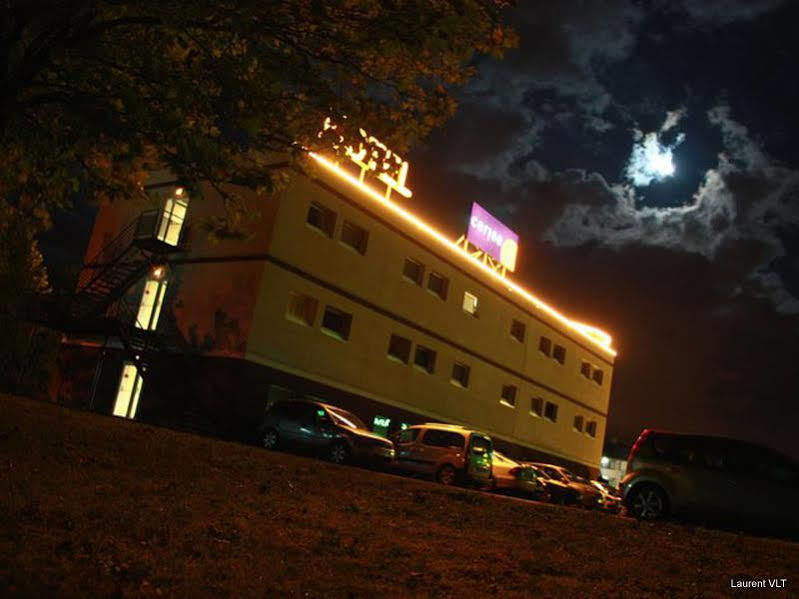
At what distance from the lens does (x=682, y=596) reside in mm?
6820

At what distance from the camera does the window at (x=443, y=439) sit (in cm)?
2039

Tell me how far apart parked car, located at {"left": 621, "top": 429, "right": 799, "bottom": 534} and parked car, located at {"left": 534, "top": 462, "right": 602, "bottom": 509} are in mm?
10982

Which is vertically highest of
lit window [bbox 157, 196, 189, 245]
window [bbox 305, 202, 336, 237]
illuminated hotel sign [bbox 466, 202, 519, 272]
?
illuminated hotel sign [bbox 466, 202, 519, 272]

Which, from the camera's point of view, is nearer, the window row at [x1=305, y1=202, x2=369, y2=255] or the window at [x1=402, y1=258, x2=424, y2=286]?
the window row at [x1=305, y1=202, x2=369, y2=255]

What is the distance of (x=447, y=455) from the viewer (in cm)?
2019

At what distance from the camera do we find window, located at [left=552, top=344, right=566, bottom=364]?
41984mm

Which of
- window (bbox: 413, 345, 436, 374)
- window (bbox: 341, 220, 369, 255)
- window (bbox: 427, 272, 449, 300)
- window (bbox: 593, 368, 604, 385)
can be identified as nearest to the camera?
window (bbox: 341, 220, 369, 255)

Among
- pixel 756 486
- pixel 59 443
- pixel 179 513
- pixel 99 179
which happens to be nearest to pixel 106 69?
pixel 99 179

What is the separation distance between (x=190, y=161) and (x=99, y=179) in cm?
261

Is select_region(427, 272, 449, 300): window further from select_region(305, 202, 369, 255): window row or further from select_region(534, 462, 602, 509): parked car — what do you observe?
select_region(534, 462, 602, 509): parked car

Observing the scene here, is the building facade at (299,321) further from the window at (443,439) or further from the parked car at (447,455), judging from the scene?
the window at (443,439)

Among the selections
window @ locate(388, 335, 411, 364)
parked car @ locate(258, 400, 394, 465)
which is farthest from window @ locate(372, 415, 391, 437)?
parked car @ locate(258, 400, 394, 465)

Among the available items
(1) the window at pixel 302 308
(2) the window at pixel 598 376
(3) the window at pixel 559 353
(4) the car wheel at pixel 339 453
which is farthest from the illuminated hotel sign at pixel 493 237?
(4) the car wheel at pixel 339 453

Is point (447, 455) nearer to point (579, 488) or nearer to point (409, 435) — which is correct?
point (409, 435)
